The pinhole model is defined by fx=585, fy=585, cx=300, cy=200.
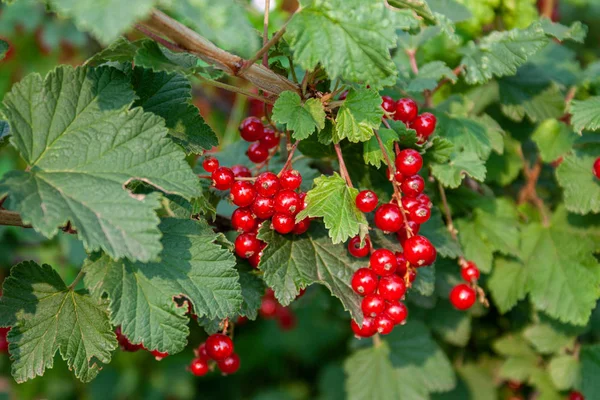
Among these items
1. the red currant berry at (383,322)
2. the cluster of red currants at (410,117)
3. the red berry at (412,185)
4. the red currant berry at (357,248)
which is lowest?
the red currant berry at (383,322)

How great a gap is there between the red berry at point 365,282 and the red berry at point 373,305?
0.04ft

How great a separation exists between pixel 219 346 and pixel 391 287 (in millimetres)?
410

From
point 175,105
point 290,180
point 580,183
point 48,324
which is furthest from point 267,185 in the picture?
point 580,183

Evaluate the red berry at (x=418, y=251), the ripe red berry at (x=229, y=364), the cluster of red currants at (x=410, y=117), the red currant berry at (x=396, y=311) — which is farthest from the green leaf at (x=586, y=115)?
the ripe red berry at (x=229, y=364)

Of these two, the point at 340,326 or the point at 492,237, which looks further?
the point at 340,326

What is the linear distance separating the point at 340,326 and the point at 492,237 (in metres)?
1.49

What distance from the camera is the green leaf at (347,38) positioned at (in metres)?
0.93

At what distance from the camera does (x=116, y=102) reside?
1.04 m

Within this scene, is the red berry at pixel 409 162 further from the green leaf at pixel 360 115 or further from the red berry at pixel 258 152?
the red berry at pixel 258 152

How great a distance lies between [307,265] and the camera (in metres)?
1.20

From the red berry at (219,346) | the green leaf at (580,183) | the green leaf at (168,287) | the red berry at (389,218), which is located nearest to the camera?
the green leaf at (168,287)

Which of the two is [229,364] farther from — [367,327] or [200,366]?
[367,327]

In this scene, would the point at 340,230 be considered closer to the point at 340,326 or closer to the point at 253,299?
the point at 253,299

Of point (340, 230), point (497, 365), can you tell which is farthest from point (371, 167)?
point (497, 365)
